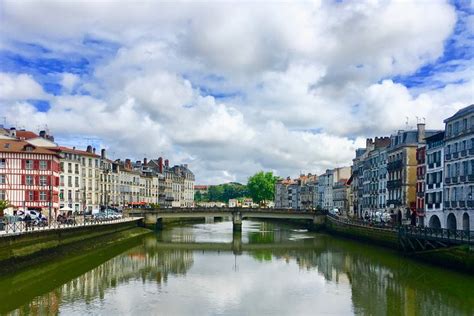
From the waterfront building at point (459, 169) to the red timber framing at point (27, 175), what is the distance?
134 feet

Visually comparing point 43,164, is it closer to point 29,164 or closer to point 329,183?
point 29,164

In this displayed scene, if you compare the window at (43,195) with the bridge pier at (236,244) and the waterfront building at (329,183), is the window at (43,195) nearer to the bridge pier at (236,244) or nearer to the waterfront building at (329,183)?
the bridge pier at (236,244)

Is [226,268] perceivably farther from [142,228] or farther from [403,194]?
[142,228]

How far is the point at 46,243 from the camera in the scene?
39500mm

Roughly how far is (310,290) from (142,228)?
53.6 meters

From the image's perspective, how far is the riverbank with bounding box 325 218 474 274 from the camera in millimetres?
35703

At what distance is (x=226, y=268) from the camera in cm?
4238

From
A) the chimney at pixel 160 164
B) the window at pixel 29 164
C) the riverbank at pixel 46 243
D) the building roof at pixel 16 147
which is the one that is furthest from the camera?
the chimney at pixel 160 164

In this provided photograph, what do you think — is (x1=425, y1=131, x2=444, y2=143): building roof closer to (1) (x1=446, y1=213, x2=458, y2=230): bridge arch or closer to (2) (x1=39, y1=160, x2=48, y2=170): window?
(1) (x1=446, y1=213, x2=458, y2=230): bridge arch

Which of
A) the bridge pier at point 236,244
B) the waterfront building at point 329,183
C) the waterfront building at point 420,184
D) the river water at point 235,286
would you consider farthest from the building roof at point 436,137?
the waterfront building at point 329,183

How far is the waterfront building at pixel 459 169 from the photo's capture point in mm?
48000

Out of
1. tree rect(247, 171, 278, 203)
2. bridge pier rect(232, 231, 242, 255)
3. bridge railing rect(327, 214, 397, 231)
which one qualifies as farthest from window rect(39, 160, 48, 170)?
tree rect(247, 171, 278, 203)

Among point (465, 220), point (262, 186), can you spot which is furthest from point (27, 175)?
point (262, 186)

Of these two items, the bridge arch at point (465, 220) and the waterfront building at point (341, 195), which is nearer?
the bridge arch at point (465, 220)
